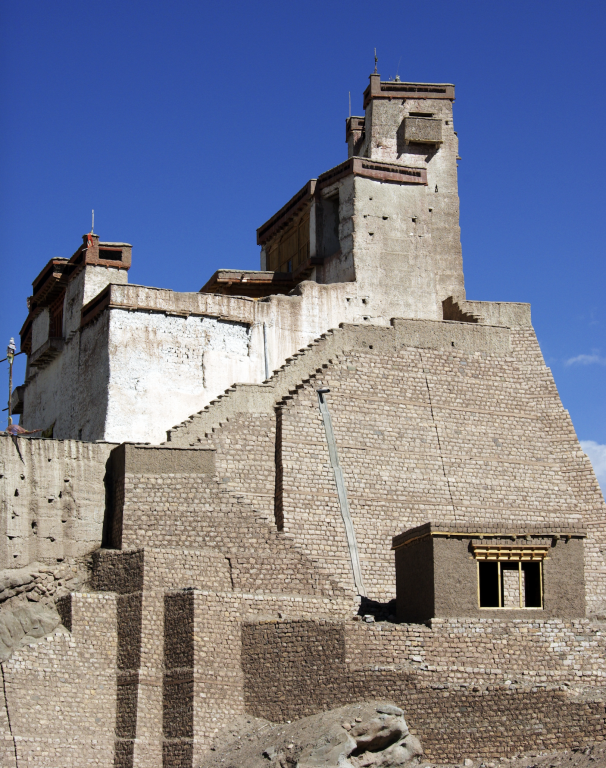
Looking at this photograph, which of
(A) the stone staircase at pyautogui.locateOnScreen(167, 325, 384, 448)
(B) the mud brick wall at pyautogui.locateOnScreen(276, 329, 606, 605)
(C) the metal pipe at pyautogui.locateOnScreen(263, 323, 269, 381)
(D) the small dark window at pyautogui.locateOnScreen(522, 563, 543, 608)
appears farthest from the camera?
(C) the metal pipe at pyautogui.locateOnScreen(263, 323, 269, 381)

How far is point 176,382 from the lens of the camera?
30.8 metres

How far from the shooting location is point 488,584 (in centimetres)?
2622

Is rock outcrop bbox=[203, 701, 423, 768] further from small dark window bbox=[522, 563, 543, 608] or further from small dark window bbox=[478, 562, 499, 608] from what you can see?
small dark window bbox=[522, 563, 543, 608]

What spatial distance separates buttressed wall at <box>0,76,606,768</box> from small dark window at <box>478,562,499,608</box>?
0.10m

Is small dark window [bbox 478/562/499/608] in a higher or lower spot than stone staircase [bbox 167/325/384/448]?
lower

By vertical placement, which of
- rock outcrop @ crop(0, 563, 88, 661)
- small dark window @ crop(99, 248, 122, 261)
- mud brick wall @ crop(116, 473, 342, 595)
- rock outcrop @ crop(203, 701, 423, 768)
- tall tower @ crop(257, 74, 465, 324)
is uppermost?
tall tower @ crop(257, 74, 465, 324)

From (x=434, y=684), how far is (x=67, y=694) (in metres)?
6.62

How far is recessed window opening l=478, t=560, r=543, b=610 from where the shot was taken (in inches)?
1005

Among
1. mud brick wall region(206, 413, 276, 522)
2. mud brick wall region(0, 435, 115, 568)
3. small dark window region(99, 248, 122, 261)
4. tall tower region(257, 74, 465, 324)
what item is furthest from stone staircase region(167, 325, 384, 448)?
small dark window region(99, 248, 122, 261)

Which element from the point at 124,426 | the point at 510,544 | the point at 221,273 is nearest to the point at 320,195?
the point at 221,273

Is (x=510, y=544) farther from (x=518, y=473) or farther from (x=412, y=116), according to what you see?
(x=412, y=116)

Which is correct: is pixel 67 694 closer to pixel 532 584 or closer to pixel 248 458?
pixel 248 458

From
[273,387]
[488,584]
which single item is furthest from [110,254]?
[488,584]

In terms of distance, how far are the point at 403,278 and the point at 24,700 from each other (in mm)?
15506
